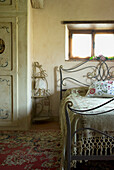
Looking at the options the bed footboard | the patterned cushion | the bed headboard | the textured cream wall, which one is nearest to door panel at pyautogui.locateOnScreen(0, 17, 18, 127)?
the textured cream wall

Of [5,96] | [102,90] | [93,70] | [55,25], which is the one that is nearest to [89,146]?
[102,90]

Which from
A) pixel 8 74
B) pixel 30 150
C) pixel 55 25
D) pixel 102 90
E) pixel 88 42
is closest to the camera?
pixel 30 150

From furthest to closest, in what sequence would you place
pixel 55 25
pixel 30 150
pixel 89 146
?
pixel 55 25 → pixel 30 150 → pixel 89 146

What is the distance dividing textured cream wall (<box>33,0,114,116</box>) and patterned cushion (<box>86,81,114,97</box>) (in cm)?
81

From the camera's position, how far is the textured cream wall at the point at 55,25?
3.49 m

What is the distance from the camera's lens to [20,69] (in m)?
2.83

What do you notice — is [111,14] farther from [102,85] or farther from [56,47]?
[102,85]

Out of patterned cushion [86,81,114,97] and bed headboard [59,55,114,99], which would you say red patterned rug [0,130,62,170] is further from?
bed headboard [59,55,114,99]

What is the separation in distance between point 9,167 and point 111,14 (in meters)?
3.21

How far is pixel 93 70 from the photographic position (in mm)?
3547

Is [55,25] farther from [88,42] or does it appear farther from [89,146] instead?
[89,146]

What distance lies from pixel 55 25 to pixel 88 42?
0.79m

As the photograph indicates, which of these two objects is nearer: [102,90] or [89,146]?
[89,146]

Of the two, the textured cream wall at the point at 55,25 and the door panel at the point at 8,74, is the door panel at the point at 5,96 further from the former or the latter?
the textured cream wall at the point at 55,25
